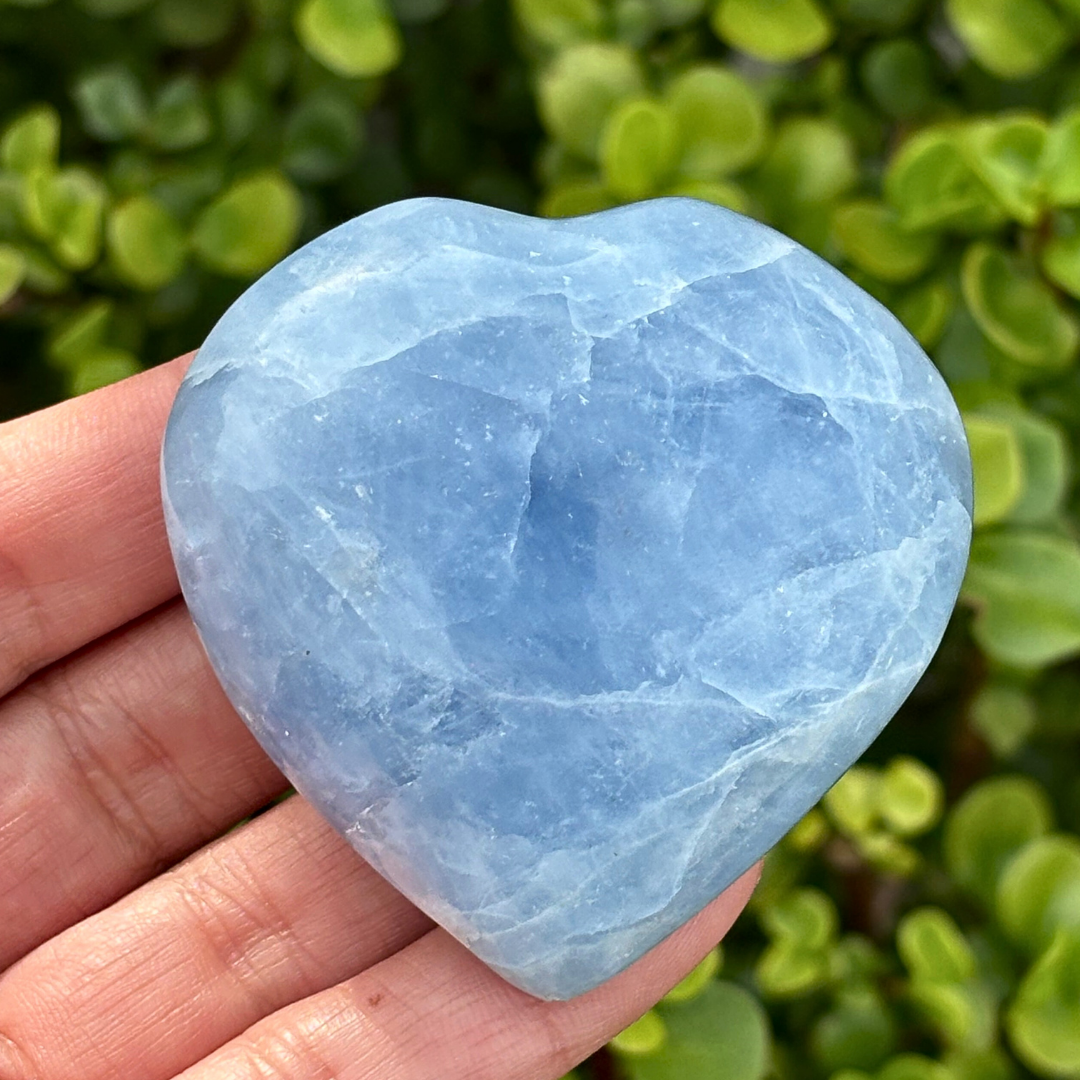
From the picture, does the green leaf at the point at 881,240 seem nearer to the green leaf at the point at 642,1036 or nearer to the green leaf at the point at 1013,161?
the green leaf at the point at 1013,161

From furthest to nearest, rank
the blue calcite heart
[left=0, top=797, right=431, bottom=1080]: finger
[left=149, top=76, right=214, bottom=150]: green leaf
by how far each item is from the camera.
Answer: [left=149, top=76, right=214, bottom=150]: green leaf < [left=0, top=797, right=431, bottom=1080]: finger < the blue calcite heart

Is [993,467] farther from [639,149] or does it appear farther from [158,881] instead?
[158,881]

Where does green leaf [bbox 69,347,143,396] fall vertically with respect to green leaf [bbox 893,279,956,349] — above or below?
above

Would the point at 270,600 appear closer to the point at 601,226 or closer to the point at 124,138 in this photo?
the point at 601,226

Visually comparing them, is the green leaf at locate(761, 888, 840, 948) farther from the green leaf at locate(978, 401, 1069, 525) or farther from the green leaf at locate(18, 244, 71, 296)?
the green leaf at locate(18, 244, 71, 296)

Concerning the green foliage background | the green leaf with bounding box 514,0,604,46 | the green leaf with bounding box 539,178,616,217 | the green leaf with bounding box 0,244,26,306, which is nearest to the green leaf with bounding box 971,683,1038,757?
the green foliage background

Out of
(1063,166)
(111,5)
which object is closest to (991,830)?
(1063,166)
